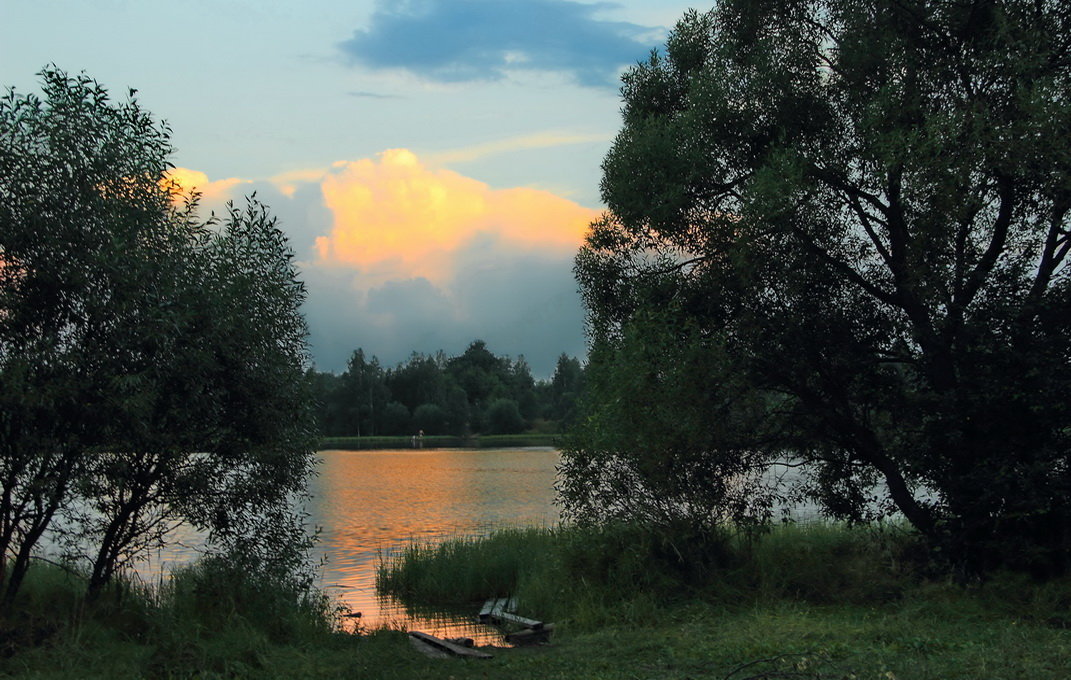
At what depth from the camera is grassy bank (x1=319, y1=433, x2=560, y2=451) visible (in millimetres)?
100125

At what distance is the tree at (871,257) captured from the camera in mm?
13219

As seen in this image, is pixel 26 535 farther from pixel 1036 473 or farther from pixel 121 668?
pixel 1036 473

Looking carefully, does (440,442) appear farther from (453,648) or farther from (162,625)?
(162,625)

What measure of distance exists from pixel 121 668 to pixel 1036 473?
11.8 m

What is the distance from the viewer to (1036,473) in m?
12.7

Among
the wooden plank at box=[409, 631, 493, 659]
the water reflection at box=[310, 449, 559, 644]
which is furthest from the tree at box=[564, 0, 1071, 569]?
the water reflection at box=[310, 449, 559, 644]

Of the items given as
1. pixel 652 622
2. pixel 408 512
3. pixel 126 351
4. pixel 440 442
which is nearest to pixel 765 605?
pixel 652 622

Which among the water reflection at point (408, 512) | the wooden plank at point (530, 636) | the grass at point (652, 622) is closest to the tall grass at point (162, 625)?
the grass at point (652, 622)

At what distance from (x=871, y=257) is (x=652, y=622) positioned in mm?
7076

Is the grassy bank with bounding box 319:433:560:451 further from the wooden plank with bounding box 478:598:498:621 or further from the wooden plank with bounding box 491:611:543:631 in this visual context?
the wooden plank with bounding box 491:611:543:631

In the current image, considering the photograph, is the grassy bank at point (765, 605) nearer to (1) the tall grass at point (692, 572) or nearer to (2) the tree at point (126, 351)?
(1) the tall grass at point (692, 572)

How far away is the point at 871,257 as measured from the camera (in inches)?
601

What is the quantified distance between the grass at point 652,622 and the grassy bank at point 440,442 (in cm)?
8342

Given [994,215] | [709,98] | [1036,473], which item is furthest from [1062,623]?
[709,98]
